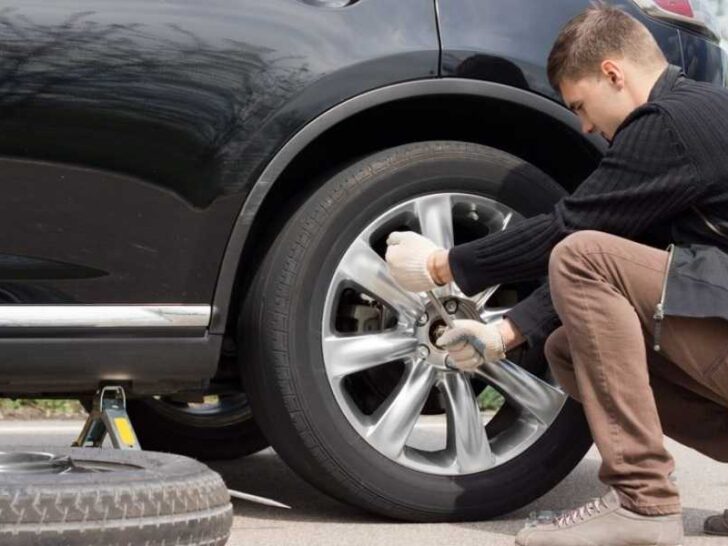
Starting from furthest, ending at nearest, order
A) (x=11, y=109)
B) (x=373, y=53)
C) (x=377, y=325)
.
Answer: (x=377, y=325), (x=373, y=53), (x=11, y=109)

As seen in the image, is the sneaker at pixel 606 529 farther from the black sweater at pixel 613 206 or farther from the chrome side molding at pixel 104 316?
the chrome side molding at pixel 104 316

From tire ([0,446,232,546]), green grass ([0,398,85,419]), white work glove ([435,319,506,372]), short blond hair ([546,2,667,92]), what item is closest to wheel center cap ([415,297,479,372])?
white work glove ([435,319,506,372])

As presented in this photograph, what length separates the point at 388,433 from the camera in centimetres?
339

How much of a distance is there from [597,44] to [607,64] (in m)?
0.05

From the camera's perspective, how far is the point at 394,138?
3.58 meters

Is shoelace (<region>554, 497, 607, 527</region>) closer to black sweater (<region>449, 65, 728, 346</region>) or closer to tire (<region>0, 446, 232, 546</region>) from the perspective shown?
black sweater (<region>449, 65, 728, 346</region>)

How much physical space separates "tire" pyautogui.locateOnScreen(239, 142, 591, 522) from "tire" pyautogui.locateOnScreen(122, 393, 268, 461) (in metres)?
1.02

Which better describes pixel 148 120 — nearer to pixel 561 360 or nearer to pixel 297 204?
pixel 297 204

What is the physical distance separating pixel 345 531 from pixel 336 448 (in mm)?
198

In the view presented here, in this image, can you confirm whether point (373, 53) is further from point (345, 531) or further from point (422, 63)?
point (345, 531)

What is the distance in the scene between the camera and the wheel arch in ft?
10.7

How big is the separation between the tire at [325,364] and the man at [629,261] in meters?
0.23

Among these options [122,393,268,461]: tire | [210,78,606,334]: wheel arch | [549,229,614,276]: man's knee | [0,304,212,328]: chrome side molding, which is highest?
[210,78,606,334]: wheel arch

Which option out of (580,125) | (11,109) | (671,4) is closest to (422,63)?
(580,125)
